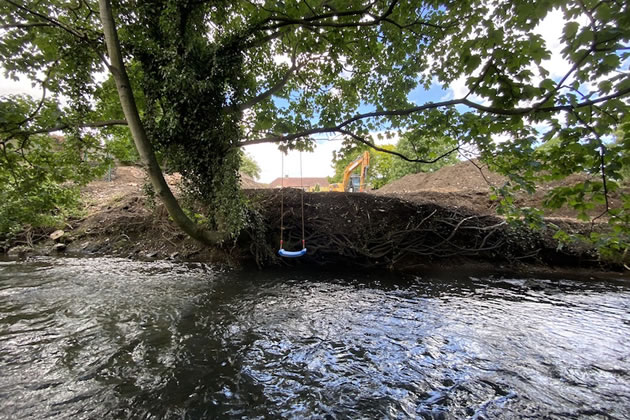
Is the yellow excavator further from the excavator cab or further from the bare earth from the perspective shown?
the bare earth

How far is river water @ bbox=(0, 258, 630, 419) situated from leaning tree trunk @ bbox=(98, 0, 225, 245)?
1.81 m

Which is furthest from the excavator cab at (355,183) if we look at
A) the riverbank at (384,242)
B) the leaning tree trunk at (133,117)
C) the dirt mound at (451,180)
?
the leaning tree trunk at (133,117)

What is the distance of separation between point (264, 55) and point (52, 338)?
6.23 metres

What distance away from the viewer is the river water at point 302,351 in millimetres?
2492

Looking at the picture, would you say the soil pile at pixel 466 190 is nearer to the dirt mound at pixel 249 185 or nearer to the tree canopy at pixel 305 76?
the tree canopy at pixel 305 76

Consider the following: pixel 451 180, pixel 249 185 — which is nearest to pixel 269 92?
pixel 249 185

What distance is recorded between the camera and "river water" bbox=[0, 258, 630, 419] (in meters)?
2.49

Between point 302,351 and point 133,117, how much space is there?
428 centimetres

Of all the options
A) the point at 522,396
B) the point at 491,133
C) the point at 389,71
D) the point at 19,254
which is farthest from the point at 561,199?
the point at 19,254

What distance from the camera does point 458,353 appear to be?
347 centimetres

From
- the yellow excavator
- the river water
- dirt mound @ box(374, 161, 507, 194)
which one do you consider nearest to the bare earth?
the river water

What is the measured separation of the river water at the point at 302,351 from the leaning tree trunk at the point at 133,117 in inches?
71.2

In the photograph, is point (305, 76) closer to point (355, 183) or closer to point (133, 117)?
point (133, 117)

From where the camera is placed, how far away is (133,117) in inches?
158
